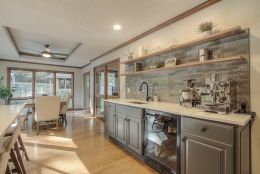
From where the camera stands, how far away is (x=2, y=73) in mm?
5719

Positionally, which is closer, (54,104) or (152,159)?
(152,159)

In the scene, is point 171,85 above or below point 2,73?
below

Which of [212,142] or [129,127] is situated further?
[129,127]

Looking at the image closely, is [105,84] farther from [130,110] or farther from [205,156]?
[205,156]

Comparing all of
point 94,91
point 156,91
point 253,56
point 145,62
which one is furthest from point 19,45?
point 253,56

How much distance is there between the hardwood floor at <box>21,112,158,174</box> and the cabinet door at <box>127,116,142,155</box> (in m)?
0.21

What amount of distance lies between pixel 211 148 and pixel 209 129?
18 centimetres

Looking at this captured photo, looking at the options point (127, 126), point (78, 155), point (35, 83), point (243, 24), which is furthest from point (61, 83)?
point (243, 24)

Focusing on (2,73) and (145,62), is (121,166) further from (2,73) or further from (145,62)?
(2,73)

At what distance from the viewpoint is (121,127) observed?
2.66 m

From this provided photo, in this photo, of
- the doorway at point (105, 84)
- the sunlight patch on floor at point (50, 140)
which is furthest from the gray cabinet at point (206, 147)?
the doorway at point (105, 84)

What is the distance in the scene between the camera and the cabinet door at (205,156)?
3.93ft

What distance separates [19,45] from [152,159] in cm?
524

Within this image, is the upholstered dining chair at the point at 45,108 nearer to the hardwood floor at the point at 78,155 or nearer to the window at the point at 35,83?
the hardwood floor at the point at 78,155
